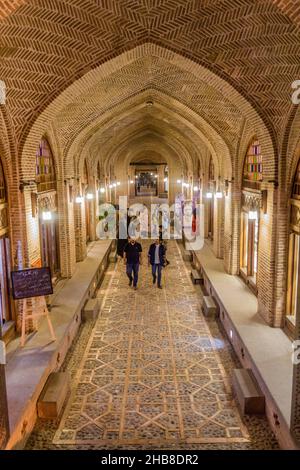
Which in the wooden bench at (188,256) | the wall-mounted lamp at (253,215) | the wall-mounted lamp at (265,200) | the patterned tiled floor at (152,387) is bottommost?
the patterned tiled floor at (152,387)

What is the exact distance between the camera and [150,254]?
11148mm

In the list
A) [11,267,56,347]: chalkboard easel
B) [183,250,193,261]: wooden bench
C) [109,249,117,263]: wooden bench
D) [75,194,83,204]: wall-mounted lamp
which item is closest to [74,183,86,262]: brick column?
[75,194,83,204]: wall-mounted lamp

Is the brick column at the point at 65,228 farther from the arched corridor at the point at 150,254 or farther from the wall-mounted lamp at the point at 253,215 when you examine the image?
the wall-mounted lamp at the point at 253,215

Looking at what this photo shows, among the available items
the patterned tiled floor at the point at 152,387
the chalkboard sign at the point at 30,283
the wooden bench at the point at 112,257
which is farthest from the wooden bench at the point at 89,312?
the wooden bench at the point at 112,257

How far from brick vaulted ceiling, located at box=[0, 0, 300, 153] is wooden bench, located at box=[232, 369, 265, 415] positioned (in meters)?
3.72

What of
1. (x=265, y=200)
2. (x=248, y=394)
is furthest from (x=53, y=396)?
(x=265, y=200)

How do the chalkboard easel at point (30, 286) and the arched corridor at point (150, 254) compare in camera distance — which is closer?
the arched corridor at point (150, 254)

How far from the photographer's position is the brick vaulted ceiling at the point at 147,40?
18.1 ft

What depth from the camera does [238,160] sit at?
10.3m

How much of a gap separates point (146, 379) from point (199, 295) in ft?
14.6

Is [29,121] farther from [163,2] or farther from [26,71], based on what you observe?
[163,2]

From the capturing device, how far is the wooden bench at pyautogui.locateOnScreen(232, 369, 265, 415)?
546cm

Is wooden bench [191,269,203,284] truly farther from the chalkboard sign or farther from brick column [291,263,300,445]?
brick column [291,263,300,445]

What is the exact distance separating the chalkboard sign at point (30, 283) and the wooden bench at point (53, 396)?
1304mm
